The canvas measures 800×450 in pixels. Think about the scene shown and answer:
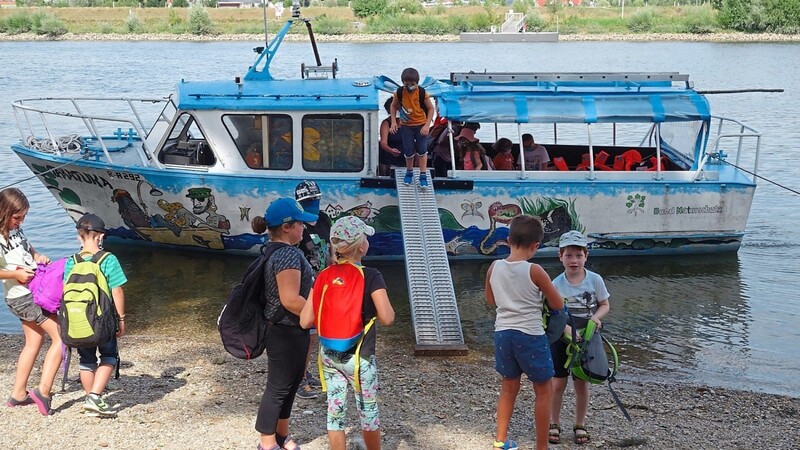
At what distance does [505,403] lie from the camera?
262 inches

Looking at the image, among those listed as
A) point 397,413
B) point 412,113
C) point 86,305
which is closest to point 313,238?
point 397,413

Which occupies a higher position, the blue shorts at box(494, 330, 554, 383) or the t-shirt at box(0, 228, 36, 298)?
the t-shirt at box(0, 228, 36, 298)

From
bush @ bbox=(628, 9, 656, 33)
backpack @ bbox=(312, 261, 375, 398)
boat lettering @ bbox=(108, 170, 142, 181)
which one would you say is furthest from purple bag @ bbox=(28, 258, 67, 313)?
bush @ bbox=(628, 9, 656, 33)

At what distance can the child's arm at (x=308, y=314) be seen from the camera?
19.3 feet

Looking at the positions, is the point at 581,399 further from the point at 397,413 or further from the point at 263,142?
the point at 263,142

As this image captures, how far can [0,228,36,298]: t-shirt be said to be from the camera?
282 inches

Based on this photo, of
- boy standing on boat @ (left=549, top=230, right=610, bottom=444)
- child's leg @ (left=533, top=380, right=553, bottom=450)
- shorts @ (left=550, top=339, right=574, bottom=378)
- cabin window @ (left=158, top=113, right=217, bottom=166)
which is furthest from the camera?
cabin window @ (left=158, top=113, right=217, bottom=166)

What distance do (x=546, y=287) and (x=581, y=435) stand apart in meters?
1.64

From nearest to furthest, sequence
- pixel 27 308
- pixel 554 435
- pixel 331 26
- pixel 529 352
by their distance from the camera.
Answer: pixel 529 352 → pixel 554 435 → pixel 27 308 → pixel 331 26

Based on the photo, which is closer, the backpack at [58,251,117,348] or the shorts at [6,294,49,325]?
the backpack at [58,251,117,348]

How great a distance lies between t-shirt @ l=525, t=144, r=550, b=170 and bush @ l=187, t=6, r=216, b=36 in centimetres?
7002

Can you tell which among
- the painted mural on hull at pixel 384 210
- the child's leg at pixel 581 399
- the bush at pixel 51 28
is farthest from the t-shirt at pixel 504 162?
the bush at pixel 51 28

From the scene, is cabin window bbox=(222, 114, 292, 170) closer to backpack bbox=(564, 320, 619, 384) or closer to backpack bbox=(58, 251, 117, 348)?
backpack bbox=(58, 251, 117, 348)

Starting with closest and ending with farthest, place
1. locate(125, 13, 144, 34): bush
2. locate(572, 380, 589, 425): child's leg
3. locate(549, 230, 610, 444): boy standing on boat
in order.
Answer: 1. locate(549, 230, 610, 444): boy standing on boat
2. locate(572, 380, 589, 425): child's leg
3. locate(125, 13, 144, 34): bush
